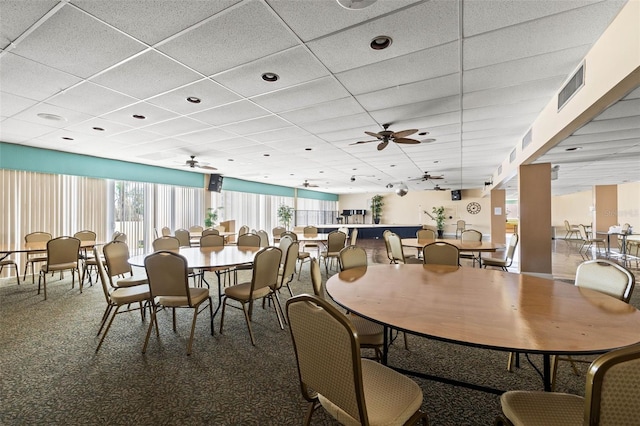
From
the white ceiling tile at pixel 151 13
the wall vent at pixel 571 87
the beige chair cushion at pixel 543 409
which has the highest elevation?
the white ceiling tile at pixel 151 13

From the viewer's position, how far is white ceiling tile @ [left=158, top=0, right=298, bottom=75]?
207cm

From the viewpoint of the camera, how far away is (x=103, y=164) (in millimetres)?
7023

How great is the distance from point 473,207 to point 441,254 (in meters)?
14.0

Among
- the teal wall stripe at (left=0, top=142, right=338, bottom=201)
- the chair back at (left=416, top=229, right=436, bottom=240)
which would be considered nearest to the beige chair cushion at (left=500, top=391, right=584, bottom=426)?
the chair back at (left=416, top=229, right=436, bottom=240)

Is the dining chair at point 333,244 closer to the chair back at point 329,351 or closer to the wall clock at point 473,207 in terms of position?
the chair back at point 329,351

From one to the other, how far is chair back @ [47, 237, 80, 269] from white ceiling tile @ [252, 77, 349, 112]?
3.78m

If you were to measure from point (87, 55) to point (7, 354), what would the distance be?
2.82 m

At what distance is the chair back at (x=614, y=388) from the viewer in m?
0.85

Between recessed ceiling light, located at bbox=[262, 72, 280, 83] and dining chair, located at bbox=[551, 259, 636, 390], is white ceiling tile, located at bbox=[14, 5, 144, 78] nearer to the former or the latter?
recessed ceiling light, located at bbox=[262, 72, 280, 83]

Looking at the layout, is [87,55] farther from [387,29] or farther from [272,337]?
[272,337]

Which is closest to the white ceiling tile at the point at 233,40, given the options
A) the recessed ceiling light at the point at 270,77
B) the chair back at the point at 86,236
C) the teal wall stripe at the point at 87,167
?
the recessed ceiling light at the point at 270,77

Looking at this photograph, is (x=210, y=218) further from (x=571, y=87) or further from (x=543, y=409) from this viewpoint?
(x=543, y=409)

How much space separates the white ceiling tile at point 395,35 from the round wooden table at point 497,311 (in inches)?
77.2

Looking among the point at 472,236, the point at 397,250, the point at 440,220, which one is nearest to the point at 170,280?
the point at 397,250
